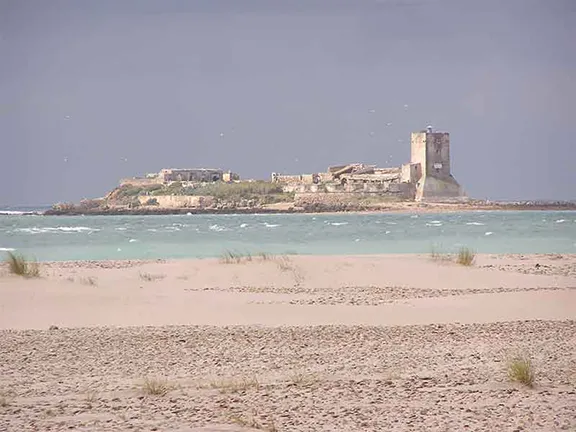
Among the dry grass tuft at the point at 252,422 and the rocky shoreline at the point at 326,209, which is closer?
the dry grass tuft at the point at 252,422

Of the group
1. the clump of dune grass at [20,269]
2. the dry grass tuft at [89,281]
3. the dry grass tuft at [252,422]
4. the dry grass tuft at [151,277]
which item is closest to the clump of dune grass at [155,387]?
the dry grass tuft at [252,422]

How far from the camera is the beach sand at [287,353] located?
420 cm

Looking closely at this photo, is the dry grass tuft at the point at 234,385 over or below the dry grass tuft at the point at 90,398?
below

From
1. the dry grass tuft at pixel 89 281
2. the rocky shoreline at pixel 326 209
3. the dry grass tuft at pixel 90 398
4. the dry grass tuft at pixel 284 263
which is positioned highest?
the dry grass tuft at pixel 90 398

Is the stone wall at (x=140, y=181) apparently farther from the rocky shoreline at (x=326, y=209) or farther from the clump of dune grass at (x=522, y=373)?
the clump of dune grass at (x=522, y=373)

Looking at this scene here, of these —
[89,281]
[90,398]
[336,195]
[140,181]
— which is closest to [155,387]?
[90,398]

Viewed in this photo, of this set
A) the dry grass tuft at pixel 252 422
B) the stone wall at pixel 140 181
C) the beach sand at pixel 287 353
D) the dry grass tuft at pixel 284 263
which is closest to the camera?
the dry grass tuft at pixel 252 422

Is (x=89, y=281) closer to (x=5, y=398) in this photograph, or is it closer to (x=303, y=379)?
(x=5, y=398)

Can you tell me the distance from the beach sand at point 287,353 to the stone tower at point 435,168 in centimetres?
5541

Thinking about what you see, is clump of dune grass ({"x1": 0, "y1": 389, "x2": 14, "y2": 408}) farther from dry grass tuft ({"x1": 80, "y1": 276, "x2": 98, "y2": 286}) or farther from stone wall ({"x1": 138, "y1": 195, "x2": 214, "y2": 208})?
stone wall ({"x1": 138, "y1": 195, "x2": 214, "y2": 208})

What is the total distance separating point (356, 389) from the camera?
15.5 ft

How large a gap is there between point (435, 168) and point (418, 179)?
1940 mm

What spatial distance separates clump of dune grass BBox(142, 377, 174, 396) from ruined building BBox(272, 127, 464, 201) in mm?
61366

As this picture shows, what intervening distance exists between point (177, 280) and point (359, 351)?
576 centimetres
